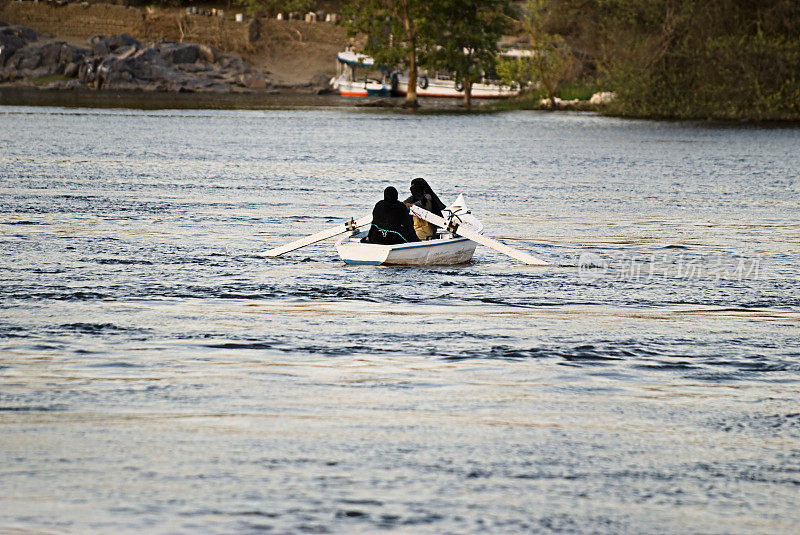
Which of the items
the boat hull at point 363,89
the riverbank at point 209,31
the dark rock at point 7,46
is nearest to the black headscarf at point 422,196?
the boat hull at point 363,89

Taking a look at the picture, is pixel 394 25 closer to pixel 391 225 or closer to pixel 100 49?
pixel 100 49

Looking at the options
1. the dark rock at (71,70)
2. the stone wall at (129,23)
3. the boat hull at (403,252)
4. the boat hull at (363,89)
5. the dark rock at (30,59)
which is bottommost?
the boat hull at (403,252)

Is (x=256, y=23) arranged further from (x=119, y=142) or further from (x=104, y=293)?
(x=104, y=293)

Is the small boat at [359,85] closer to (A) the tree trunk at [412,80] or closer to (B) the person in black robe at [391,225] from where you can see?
(A) the tree trunk at [412,80]

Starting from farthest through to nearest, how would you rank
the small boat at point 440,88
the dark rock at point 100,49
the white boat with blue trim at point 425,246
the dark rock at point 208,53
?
the dark rock at point 208,53, the dark rock at point 100,49, the small boat at point 440,88, the white boat with blue trim at point 425,246

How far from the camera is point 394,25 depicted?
3898 inches

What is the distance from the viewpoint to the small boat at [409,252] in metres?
20.6

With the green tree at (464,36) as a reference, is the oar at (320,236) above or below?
below

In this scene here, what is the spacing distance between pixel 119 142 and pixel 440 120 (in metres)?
32.1

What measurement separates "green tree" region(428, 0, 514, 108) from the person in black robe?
3081 inches

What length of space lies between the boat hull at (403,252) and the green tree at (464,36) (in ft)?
255

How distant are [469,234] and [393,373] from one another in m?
8.49

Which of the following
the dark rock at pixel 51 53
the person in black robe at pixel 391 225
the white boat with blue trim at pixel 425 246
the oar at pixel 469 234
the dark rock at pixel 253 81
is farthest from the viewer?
the dark rock at pixel 253 81

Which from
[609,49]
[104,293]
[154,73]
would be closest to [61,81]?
[154,73]
